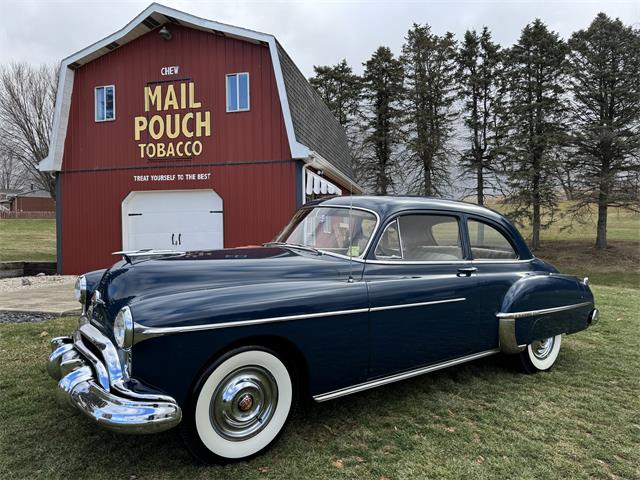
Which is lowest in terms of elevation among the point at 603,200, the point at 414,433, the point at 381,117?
the point at 414,433

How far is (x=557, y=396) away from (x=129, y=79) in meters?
11.6

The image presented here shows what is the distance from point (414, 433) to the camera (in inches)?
116

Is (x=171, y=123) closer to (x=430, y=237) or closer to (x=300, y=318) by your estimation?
(x=430, y=237)

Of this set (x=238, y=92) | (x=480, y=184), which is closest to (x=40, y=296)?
(x=238, y=92)

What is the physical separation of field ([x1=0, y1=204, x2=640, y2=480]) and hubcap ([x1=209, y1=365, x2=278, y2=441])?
0.65 ft

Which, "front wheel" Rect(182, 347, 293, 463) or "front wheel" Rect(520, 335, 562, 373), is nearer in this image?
"front wheel" Rect(182, 347, 293, 463)

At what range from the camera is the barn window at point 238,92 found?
34.3 feet

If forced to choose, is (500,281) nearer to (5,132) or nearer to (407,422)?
(407,422)

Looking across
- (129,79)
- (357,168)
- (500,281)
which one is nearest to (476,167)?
(357,168)

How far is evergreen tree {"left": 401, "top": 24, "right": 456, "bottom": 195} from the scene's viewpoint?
84.2 ft

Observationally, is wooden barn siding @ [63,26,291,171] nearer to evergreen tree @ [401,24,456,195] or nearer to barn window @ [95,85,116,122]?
barn window @ [95,85,116,122]

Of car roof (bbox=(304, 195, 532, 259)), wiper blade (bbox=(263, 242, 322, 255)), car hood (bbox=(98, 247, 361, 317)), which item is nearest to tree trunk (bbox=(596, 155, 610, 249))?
car roof (bbox=(304, 195, 532, 259))

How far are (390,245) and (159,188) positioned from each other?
906 cm

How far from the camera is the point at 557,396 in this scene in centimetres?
367
